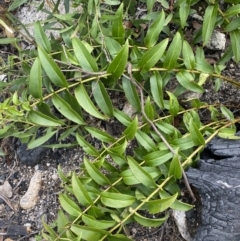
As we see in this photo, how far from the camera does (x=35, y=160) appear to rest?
7.38 feet

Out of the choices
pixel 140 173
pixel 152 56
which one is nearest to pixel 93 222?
pixel 140 173

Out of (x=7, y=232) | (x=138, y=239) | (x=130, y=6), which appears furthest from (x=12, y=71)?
(x=138, y=239)

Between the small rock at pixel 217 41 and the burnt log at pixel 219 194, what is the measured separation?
23.9 inches

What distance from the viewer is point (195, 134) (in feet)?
5.37

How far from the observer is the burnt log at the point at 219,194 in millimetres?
1631

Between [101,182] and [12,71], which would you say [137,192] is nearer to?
[101,182]

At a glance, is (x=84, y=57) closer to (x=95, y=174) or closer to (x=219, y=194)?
(x=95, y=174)

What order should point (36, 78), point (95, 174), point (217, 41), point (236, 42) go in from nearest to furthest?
point (36, 78)
point (95, 174)
point (236, 42)
point (217, 41)

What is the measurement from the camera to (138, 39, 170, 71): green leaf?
1615mm

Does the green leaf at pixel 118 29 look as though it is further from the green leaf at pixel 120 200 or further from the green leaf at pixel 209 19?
the green leaf at pixel 120 200

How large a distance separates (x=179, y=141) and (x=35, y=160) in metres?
0.84

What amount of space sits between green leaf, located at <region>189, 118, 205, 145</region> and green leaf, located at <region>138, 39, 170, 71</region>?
23 cm

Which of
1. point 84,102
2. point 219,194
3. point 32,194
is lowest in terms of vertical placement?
point 32,194

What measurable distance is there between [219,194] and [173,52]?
Result: 0.51 metres
